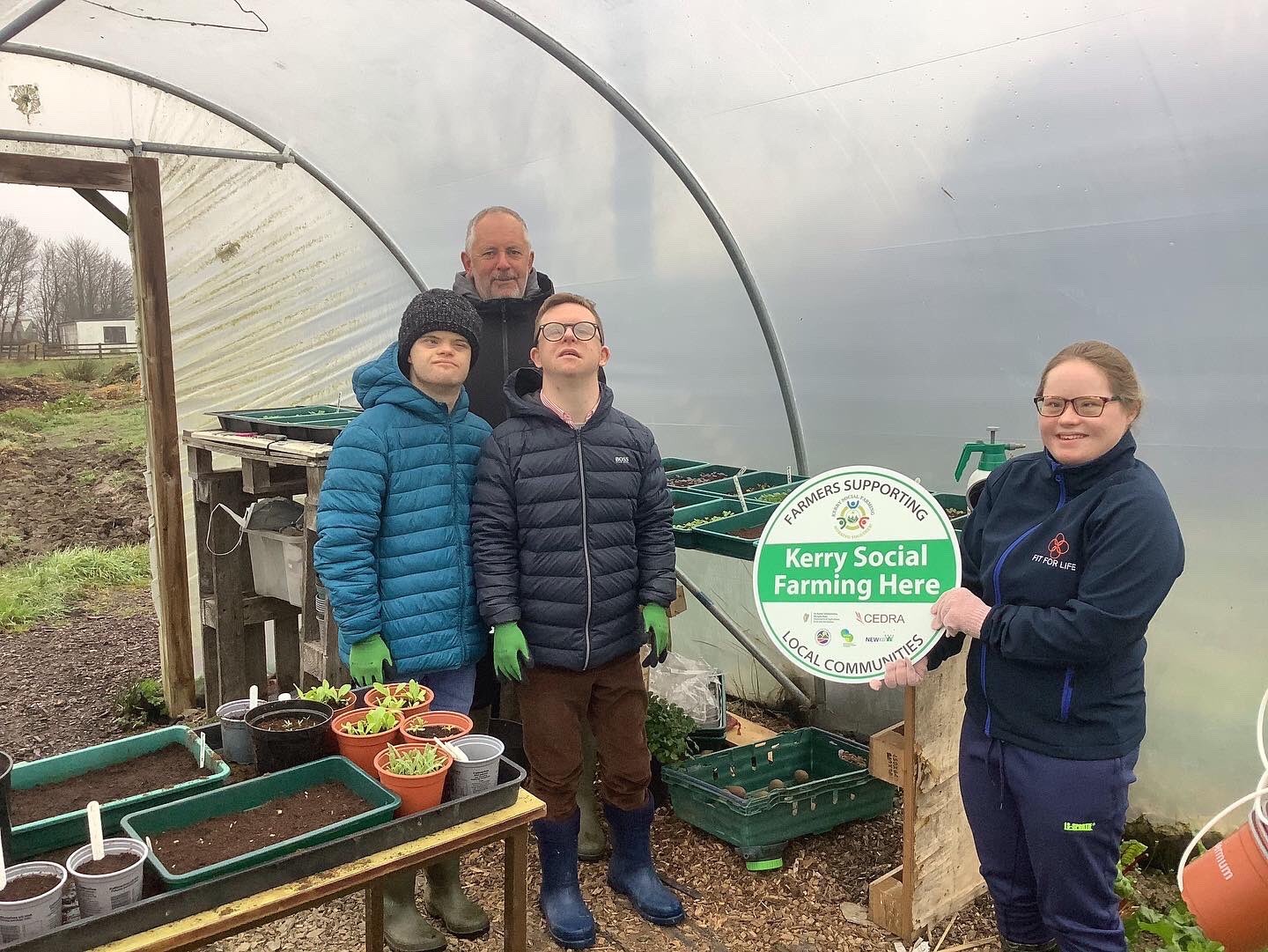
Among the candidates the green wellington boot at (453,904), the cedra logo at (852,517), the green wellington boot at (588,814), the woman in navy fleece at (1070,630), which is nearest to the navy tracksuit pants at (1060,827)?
the woman in navy fleece at (1070,630)

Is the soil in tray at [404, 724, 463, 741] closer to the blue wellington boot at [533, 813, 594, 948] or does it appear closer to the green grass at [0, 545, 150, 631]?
the blue wellington boot at [533, 813, 594, 948]

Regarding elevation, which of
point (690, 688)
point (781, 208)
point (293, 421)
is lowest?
point (690, 688)

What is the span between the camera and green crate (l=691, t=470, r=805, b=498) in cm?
370

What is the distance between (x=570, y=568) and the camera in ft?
8.50

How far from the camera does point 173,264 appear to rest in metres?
4.54

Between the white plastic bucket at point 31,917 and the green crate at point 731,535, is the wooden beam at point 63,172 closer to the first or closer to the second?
the green crate at point 731,535

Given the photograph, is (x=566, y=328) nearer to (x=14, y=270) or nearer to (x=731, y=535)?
(x=731, y=535)

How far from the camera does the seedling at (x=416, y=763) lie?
1838 mm

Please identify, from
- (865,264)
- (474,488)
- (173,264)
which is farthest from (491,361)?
(173,264)

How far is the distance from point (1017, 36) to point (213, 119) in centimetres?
373

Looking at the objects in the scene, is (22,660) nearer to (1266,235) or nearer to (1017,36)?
(1017,36)

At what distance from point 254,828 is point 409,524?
39.1 inches

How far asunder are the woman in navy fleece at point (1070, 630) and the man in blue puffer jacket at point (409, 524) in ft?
4.22

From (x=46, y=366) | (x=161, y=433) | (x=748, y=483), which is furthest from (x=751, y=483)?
(x=46, y=366)
